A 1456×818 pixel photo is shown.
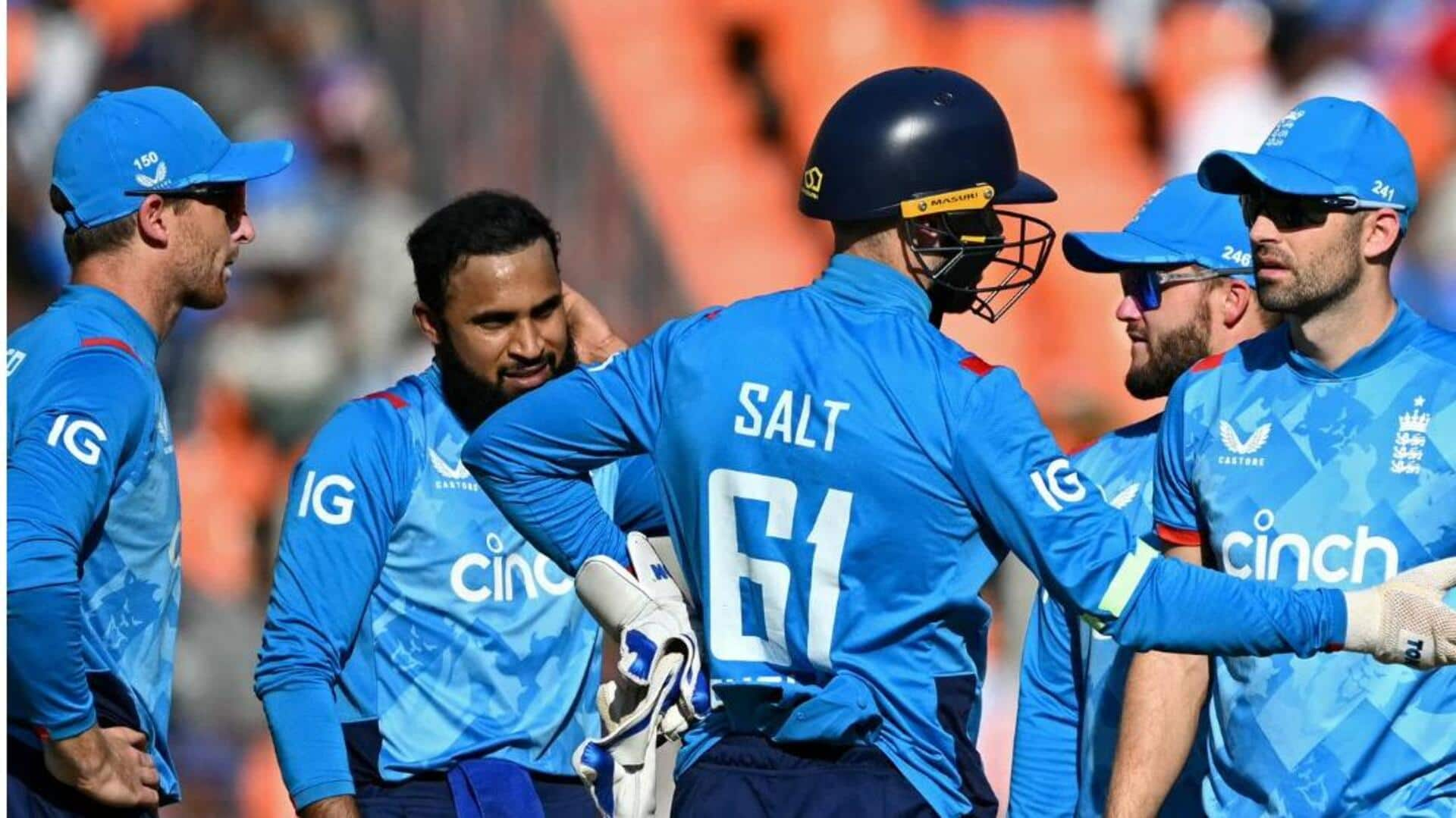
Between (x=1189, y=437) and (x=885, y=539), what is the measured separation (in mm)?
935

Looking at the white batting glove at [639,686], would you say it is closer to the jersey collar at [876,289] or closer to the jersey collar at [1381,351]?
the jersey collar at [876,289]

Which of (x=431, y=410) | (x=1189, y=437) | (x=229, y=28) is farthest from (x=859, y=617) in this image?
(x=229, y=28)

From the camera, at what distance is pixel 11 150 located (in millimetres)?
9117

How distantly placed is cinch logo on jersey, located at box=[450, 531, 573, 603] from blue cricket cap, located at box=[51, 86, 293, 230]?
0.82 meters

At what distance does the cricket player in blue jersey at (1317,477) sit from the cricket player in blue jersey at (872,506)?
49cm

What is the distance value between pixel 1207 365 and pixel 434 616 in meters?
1.50

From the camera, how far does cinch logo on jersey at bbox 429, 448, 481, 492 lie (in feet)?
14.1

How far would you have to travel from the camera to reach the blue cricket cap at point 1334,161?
155 inches

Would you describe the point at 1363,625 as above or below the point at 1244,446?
below

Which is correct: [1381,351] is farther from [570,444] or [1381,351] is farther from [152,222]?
[152,222]

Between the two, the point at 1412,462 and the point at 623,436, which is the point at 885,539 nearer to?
the point at 623,436

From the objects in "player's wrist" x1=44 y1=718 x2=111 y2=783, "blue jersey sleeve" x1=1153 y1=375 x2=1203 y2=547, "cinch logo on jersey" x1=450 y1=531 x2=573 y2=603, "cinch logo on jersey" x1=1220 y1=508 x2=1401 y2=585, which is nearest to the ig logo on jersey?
"cinch logo on jersey" x1=1220 y1=508 x2=1401 y2=585

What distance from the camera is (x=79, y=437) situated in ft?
12.3

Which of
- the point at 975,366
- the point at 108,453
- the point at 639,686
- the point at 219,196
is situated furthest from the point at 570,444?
the point at 219,196
